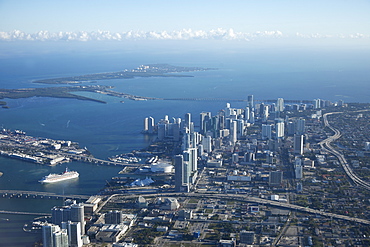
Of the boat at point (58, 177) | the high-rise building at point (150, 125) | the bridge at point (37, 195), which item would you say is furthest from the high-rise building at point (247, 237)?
the high-rise building at point (150, 125)

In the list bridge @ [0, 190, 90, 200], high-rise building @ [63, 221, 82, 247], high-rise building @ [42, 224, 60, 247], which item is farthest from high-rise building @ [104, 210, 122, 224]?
bridge @ [0, 190, 90, 200]

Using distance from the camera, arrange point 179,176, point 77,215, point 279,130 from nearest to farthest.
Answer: point 77,215, point 179,176, point 279,130

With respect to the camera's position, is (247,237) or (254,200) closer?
(247,237)

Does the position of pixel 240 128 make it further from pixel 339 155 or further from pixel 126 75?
pixel 126 75

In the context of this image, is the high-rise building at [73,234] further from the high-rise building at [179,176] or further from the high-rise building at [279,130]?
the high-rise building at [279,130]

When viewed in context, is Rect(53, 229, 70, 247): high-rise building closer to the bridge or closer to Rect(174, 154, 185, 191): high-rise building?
the bridge

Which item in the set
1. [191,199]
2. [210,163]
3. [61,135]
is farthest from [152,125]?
[191,199]

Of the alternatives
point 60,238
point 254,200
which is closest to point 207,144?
point 254,200

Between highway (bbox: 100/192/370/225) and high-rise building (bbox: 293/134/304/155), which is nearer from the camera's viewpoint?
highway (bbox: 100/192/370/225)

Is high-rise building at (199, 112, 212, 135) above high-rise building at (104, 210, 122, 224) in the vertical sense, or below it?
above
